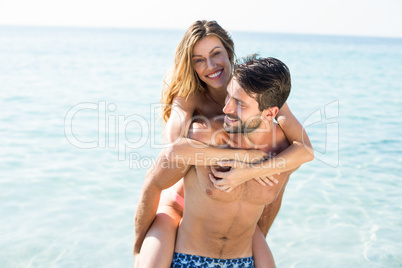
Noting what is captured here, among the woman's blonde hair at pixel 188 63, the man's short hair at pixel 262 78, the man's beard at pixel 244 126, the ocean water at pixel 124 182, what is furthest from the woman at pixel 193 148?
the ocean water at pixel 124 182

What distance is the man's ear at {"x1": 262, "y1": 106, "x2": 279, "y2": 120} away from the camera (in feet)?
9.07

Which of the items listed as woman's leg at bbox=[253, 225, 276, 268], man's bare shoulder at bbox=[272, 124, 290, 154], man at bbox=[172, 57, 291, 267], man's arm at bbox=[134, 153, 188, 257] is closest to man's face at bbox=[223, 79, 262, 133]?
man at bbox=[172, 57, 291, 267]

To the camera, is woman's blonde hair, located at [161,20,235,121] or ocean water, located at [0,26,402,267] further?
ocean water, located at [0,26,402,267]

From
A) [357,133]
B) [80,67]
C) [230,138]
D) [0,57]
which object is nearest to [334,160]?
[357,133]

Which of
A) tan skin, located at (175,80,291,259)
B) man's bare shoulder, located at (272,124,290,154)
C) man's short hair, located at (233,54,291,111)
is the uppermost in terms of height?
man's short hair, located at (233,54,291,111)

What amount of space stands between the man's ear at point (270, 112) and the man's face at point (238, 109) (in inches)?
2.2

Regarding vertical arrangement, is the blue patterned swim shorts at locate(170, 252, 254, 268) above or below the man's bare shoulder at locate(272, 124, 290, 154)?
below

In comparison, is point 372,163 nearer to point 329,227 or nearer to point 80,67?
point 329,227

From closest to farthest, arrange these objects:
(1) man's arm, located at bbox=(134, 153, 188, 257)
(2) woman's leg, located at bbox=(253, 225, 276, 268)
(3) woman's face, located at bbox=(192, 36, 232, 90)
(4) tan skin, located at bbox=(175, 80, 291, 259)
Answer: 1. (4) tan skin, located at bbox=(175, 80, 291, 259)
2. (1) man's arm, located at bbox=(134, 153, 188, 257)
3. (2) woman's leg, located at bbox=(253, 225, 276, 268)
4. (3) woman's face, located at bbox=(192, 36, 232, 90)

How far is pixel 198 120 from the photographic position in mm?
3291

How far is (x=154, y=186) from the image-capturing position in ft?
9.55

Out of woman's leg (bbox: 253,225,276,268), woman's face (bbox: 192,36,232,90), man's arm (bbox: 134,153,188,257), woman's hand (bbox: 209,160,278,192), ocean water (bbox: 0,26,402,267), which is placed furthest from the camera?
ocean water (bbox: 0,26,402,267)

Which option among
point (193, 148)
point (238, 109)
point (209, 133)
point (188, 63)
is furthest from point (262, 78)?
point (188, 63)

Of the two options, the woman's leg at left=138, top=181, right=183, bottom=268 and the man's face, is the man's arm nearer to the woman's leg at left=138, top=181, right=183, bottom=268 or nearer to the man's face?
the woman's leg at left=138, top=181, right=183, bottom=268
